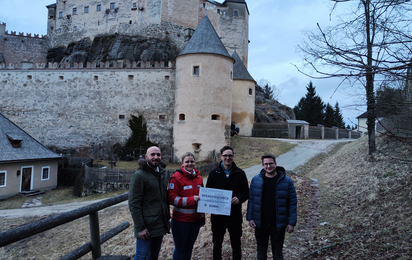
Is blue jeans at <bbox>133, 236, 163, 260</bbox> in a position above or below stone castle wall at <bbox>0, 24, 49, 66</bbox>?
below

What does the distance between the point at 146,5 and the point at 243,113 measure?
60.6ft

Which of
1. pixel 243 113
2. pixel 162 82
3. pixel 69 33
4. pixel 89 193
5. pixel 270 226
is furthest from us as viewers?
pixel 69 33

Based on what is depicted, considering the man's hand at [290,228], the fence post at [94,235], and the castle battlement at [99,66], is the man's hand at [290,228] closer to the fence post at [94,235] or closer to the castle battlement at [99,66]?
the fence post at [94,235]

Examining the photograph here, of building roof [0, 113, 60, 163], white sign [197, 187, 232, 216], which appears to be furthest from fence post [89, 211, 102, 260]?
building roof [0, 113, 60, 163]

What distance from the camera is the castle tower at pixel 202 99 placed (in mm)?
18578

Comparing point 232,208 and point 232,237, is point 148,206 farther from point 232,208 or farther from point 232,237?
point 232,237

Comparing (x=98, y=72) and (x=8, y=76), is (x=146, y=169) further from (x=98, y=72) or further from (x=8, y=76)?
(x=8, y=76)

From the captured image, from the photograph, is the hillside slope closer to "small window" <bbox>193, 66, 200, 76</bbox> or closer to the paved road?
the paved road

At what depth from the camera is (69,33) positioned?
122 feet

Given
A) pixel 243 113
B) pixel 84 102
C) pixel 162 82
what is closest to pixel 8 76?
pixel 84 102

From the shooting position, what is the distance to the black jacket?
3.86 metres

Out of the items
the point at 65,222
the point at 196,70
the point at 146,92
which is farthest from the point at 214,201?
the point at 146,92

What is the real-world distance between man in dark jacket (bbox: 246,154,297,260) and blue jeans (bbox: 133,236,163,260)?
134 cm

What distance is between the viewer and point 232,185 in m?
3.90
